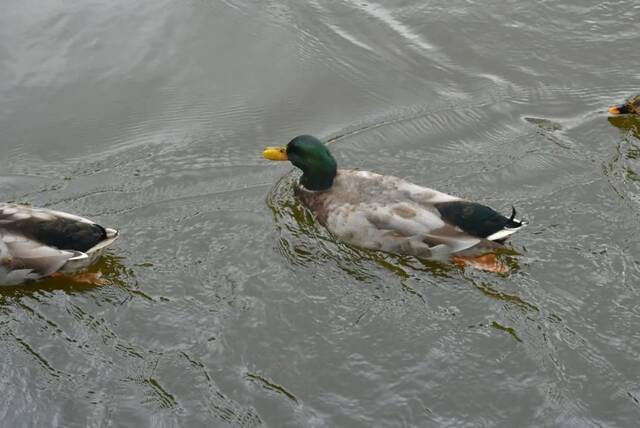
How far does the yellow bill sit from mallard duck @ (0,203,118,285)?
5.10 feet

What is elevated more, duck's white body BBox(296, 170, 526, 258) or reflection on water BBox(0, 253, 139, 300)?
duck's white body BBox(296, 170, 526, 258)

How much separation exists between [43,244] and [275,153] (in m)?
2.06

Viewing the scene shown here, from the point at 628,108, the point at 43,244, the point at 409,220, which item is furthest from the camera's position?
the point at 628,108

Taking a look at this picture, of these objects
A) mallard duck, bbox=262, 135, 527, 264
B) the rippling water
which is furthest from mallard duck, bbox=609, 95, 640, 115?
mallard duck, bbox=262, 135, 527, 264

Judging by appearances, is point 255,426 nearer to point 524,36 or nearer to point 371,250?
point 371,250

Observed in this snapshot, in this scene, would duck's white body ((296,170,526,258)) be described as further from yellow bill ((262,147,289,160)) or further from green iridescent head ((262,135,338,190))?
yellow bill ((262,147,289,160))

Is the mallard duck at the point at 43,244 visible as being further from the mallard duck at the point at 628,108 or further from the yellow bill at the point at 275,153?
the mallard duck at the point at 628,108

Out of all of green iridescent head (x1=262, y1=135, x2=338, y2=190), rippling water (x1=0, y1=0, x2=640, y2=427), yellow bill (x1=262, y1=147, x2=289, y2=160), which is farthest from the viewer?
yellow bill (x1=262, y1=147, x2=289, y2=160)

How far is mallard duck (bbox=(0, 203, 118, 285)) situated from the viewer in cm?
646

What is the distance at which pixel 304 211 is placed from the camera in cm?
751

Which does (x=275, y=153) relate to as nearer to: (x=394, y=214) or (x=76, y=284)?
(x=394, y=214)

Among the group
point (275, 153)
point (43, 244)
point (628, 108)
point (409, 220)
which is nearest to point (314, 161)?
point (275, 153)

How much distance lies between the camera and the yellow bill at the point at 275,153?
24.6 feet

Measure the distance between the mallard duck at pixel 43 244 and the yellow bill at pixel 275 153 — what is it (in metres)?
1.55
